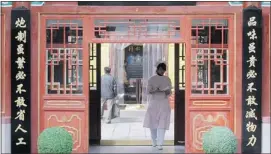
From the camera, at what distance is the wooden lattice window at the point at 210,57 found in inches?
302

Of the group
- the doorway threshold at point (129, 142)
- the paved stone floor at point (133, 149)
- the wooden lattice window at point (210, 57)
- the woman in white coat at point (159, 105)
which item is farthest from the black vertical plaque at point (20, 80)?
the wooden lattice window at point (210, 57)

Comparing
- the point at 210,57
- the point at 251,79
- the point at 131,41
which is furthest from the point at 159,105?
the point at 251,79

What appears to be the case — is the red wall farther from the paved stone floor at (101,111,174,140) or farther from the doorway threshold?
the paved stone floor at (101,111,174,140)

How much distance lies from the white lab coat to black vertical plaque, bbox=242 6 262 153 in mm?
1442

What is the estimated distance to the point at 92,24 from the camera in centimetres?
765

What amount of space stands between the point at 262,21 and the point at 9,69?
12.4 feet

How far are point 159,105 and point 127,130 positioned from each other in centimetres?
226

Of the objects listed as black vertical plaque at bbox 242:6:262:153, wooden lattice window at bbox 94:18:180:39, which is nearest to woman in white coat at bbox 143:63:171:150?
wooden lattice window at bbox 94:18:180:39

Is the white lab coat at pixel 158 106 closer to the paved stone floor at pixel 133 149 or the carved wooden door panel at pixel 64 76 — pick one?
the paved stone floor at pixel 133 149

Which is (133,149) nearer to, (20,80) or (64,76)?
(64,76)

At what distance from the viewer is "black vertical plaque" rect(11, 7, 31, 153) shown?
7480mm

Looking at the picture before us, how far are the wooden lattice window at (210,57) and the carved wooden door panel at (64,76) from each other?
5.41ft

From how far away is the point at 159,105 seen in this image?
8.52 meters

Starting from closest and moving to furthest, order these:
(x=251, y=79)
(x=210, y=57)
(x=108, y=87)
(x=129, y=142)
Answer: (x=251, y=79), (x=210, y=57), (x=129, y=142), (x=108, y=87)
